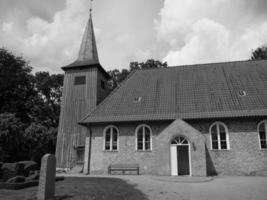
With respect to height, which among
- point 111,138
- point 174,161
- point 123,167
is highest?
point 111,138

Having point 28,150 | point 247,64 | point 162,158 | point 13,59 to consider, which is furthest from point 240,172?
point 13,59

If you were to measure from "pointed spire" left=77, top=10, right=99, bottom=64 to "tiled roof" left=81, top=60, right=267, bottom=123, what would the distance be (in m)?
5.20

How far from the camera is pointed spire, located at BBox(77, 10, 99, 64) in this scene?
24.4 meters

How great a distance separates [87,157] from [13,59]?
72.5ft

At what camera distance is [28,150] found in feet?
92.7

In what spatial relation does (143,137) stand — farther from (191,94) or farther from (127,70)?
(127,70)

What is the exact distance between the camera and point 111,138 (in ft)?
59.7

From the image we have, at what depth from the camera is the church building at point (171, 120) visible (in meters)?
15.8

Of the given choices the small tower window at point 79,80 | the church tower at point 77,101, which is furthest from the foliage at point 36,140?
the small tower window at point 79,80

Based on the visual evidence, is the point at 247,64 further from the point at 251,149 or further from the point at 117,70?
the point at 117,70

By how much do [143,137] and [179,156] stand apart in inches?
125

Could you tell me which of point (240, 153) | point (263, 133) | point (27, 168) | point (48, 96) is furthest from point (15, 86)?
point (263, 133)

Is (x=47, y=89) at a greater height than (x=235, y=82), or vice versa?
(x=47, y=89)

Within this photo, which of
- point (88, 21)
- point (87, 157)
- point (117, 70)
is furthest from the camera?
point (117, 70)
